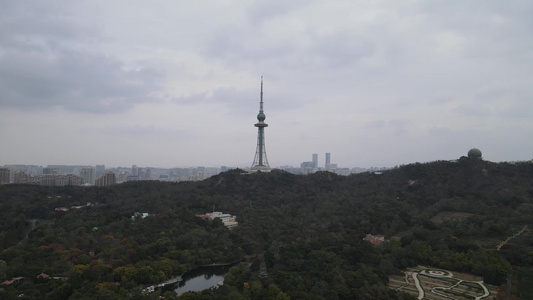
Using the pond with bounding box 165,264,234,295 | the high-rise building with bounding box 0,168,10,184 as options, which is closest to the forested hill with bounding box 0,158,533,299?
the pond with bounding box 165,264,234,295

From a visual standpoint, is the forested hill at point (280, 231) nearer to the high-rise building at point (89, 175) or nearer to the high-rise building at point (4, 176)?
the high-rise building at point (4, 176)

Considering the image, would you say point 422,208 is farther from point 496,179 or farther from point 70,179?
point 70,179

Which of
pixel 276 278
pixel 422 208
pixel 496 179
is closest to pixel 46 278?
pixel 276 278

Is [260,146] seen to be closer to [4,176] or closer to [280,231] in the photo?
[280,231]

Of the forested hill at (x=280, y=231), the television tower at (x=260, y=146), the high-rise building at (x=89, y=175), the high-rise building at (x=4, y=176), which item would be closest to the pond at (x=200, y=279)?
the forested hill at (x=280, y=231)

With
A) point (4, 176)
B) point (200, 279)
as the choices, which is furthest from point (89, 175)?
point (200, 279)
